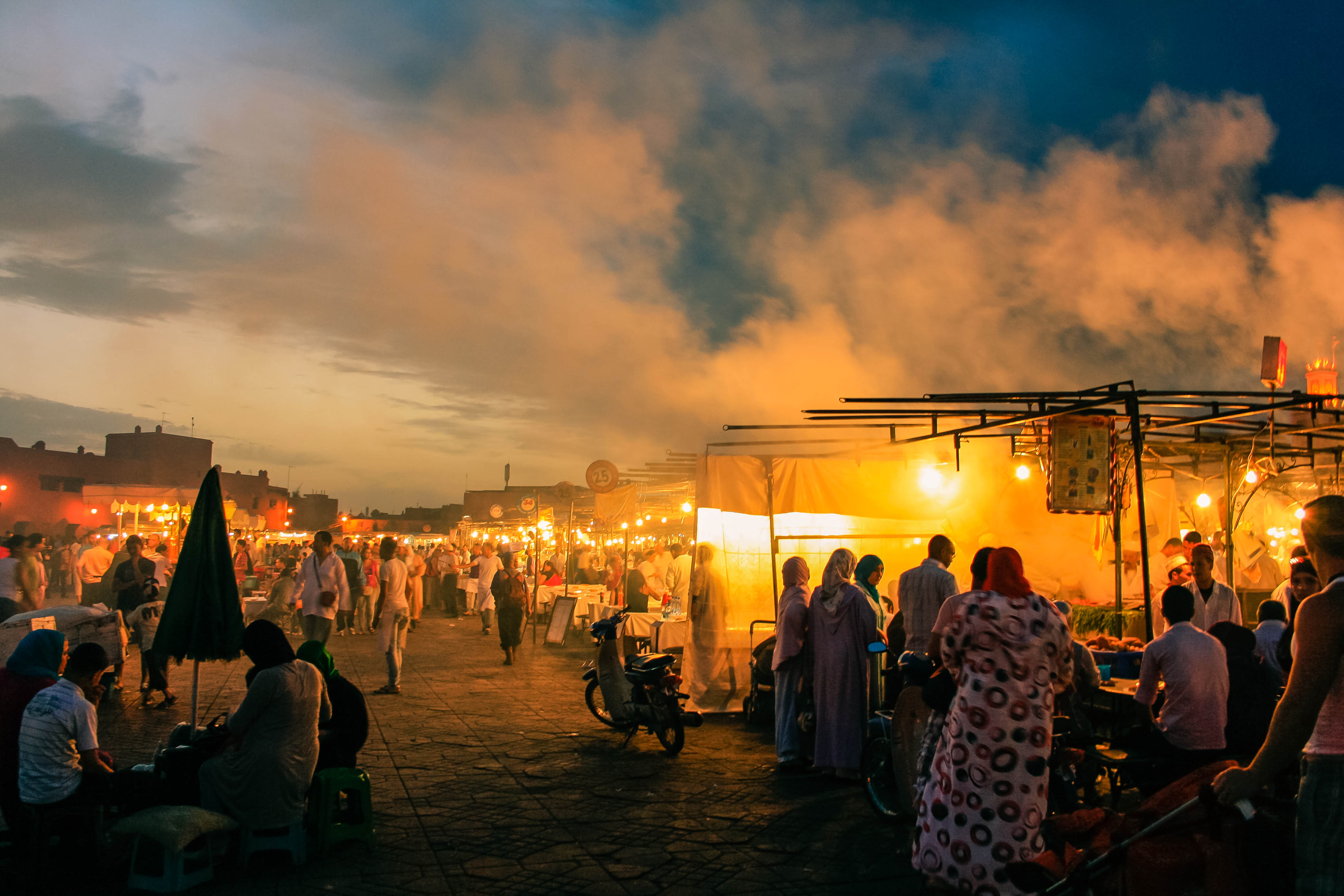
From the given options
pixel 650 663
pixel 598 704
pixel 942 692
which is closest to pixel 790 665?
pixel 650 663

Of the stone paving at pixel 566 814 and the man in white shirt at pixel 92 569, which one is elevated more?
the man in white shirt at pixel 92 569

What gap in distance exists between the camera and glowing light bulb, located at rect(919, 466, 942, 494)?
43.5ft

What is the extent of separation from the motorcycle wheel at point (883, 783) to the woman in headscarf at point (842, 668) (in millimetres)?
988

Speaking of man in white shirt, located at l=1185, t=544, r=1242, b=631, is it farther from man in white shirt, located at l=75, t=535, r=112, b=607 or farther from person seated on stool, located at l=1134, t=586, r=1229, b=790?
man in white shirt, located at l=75, t=535, r=112, b=607

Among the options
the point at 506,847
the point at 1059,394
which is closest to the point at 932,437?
the point at 1059,394

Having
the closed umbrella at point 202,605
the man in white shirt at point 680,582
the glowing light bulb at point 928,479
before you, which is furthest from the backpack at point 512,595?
the closed umbrella at point 202,605

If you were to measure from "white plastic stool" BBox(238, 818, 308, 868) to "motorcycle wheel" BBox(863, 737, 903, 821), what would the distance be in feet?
13.1

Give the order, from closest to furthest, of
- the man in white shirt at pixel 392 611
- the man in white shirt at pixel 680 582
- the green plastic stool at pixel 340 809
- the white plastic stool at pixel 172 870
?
1. the white plastic stool at pixel 172 870
2. the green plastic stool at pixel 340 809
3. the man in white shirt at pixel 392 611
4. the man in white shirt at pixel 680 582

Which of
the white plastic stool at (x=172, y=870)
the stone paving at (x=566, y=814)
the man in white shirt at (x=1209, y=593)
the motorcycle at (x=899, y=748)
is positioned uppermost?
the man in white shirt at (x=1209, y=593)

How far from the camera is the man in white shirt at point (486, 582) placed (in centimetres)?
2267

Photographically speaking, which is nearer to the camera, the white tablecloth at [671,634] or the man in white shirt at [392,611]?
the man in white shirt at [392,611]

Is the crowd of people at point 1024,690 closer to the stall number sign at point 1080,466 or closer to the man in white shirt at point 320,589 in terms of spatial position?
the stall number sign at point 1080,466

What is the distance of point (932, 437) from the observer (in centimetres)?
1146

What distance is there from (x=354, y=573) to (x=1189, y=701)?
14.8 metres
